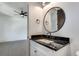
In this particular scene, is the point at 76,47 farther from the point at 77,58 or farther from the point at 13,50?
the point at 13,50

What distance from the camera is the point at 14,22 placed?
1134 millimetres

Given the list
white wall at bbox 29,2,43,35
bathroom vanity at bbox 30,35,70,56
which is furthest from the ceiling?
bathroom vanity at bbox 30,35,70,56

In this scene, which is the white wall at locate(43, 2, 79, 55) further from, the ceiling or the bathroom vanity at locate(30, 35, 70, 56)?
the ceiling

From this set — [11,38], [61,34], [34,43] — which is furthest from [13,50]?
[61,34]

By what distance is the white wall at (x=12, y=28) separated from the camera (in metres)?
1.11

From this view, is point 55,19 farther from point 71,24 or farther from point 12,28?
point 12,28

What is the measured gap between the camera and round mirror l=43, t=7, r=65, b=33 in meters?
1.35

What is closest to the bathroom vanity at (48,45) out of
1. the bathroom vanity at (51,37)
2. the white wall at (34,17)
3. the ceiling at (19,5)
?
the bathroom vanity at (51,37)

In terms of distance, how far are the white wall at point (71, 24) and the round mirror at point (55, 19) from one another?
0.19 feet

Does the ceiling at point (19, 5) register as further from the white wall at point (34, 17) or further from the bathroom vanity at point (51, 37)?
the bathroom vanity at point (51, 37)

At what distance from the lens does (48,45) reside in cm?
116

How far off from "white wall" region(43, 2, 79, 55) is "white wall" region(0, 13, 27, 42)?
0.37 metres

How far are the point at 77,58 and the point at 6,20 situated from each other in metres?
0.88

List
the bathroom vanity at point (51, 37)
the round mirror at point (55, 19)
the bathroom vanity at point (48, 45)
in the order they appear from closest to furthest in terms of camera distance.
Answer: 1. the bathroom vanity at point (48, 45)
2. the bathroom vanity at point (51, 37)
3. the round mirror at point (55, 19)
